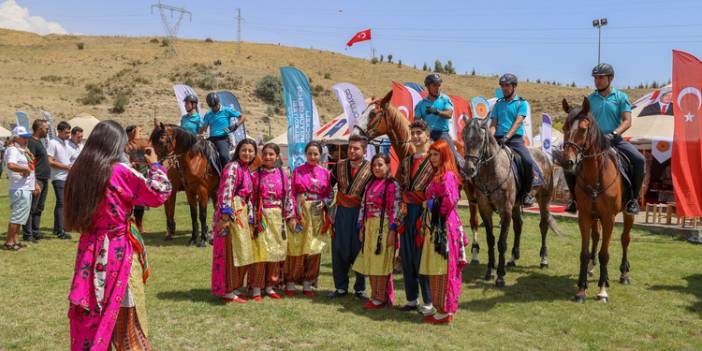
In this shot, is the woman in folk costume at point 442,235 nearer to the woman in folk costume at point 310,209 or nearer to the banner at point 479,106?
the woman in folk costume at point 310,209

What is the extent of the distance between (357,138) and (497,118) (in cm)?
288

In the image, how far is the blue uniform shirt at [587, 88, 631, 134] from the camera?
6880mm

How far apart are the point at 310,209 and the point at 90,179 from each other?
3.22m

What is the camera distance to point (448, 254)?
521 centimetres

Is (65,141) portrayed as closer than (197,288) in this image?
No

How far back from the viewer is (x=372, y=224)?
5.77 m

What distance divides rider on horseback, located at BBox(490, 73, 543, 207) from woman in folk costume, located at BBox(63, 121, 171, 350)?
18.0 ft

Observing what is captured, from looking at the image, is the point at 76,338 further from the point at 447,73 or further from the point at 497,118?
the point at 447,73

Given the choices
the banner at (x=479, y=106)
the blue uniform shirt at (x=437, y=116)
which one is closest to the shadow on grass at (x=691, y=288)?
the blue uniform shirt at (x=437, y=116)

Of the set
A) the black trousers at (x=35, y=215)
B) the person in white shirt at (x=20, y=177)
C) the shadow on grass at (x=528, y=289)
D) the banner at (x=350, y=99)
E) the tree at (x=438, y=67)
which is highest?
the tree at (x=438, y=67)

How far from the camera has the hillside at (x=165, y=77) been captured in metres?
49.4

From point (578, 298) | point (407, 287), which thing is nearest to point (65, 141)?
point (407, 287)

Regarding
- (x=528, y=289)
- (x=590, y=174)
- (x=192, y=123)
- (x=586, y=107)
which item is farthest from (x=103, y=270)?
(x=192, y=123)

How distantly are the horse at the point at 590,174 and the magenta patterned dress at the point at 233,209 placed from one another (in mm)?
3639
